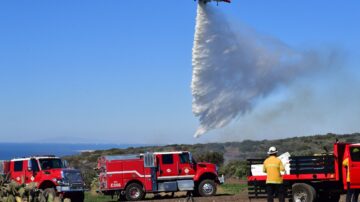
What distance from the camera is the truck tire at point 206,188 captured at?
107 ft

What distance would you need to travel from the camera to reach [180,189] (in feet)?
107

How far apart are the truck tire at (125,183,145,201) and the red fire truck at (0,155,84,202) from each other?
2613 mm

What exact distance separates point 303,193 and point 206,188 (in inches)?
381

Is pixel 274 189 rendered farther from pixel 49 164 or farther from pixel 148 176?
pixel 148 176

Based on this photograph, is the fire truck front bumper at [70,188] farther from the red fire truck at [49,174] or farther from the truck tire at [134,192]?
the truck tire at [134,192]

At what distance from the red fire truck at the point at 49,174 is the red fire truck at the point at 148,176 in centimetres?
225

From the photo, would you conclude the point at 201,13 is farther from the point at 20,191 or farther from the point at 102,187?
the point at 20,191

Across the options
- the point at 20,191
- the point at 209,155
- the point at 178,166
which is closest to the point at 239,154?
the point at 209,155

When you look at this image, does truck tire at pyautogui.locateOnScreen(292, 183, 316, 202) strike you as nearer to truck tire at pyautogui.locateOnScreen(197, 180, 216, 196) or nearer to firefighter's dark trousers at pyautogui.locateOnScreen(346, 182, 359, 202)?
firefighter's dark trousers at pyautogui.locateOnScreen(346, 182, 359, 202)

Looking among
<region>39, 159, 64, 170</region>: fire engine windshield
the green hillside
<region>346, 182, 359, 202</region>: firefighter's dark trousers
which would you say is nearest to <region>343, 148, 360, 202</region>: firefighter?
<region>346, 182, 359, 202</region>: firefighter's dark trousers

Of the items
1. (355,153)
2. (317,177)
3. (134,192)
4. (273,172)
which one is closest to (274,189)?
(273,172)

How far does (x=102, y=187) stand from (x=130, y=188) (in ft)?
4.23

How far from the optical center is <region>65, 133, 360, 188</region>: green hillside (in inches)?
1931

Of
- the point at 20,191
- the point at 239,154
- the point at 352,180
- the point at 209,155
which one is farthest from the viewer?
the point at 239,154
